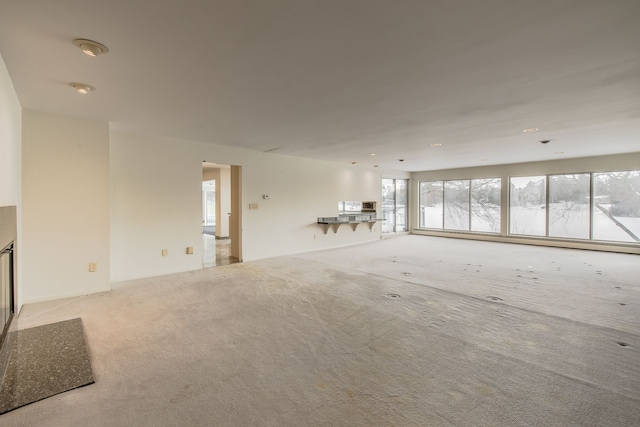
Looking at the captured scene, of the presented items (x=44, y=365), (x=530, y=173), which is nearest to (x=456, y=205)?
(x=530, y=173)

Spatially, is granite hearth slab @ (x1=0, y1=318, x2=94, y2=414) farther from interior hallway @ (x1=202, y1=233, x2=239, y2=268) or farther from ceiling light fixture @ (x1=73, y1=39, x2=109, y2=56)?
interior hallway @ (x1=202, y1=233, x2=239, y2=268)

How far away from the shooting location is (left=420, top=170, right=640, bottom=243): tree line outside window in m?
7.36

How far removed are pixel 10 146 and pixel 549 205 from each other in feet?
36.6

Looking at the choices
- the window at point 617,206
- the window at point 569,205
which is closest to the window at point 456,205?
the window at point 569,205

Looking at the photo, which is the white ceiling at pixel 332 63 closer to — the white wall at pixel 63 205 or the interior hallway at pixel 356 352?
the white wall at pixel 63 205

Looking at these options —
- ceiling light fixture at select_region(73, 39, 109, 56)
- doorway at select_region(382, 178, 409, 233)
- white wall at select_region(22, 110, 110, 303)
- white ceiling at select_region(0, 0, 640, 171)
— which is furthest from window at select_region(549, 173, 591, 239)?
white wall at select_region(22, 110, 110, 303)

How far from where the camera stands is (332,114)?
13.1ft

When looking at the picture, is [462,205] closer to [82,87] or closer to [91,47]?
[82,87]

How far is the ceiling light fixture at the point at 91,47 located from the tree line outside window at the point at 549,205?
10215 millimetres

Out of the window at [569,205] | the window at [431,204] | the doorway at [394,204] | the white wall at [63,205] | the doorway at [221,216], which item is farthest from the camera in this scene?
the window at [431,204]

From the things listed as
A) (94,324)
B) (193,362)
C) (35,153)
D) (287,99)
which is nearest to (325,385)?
(193,362)

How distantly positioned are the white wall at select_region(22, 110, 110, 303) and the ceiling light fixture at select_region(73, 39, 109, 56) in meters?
2.31

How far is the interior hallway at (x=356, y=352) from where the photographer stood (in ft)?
5.95

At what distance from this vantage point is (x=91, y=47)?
86.0 inches
